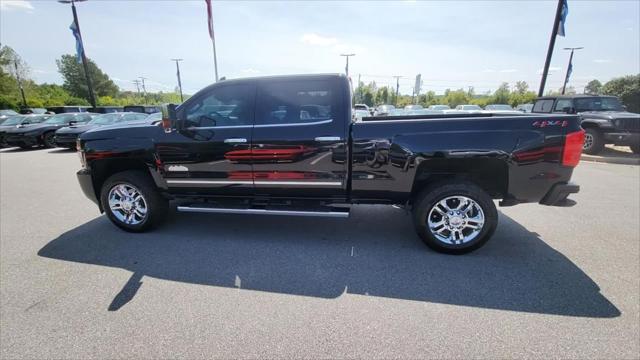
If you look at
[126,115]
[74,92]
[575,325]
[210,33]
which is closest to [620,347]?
[575,325]

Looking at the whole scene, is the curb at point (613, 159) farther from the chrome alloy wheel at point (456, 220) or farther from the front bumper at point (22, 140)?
the front bumper at point (22, 140)

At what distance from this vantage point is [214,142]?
3643mm


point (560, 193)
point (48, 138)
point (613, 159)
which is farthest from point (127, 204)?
point (48, 138)

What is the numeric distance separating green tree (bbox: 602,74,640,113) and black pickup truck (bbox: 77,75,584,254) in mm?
45576

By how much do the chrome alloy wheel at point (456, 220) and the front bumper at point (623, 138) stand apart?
8942mm

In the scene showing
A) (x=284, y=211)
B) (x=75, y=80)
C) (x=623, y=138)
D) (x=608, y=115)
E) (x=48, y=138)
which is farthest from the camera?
(x=75, y=80)

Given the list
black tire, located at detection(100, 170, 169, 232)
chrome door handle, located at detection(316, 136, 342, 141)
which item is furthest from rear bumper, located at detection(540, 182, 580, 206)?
black tire, located at detection(100, 170, 169, 232)

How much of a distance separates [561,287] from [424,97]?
249 feet

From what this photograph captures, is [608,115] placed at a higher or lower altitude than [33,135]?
higher

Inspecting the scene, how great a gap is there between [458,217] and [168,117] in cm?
349

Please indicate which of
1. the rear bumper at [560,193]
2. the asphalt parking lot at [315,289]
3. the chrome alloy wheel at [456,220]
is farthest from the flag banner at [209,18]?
the rear bumper at [560,193]

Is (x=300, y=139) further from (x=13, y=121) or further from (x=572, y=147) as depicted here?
(x=13, y=121)

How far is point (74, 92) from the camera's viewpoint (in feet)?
239

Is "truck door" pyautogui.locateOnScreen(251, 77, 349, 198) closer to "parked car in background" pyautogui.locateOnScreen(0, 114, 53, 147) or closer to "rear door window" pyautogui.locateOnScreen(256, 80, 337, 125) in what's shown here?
"rear door window" pyautogui.locateOnScreen(256, 80, 337, 125)
